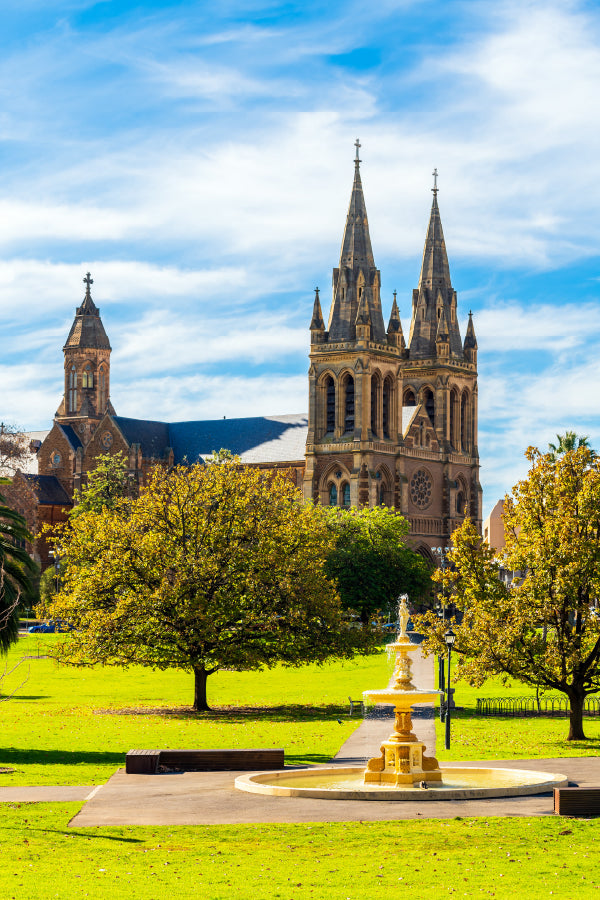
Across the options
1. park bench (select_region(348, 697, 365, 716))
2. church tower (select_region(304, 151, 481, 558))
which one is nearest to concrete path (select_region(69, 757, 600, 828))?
park bench (select_region(348, 697, 365, 716))

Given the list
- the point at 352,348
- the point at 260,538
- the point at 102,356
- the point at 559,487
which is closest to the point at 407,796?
the point at 559,487

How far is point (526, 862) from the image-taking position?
1745 centimetres

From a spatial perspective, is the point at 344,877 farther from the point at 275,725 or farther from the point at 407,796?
the point at 275,725

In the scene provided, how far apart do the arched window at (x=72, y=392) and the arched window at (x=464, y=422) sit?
4389 cm

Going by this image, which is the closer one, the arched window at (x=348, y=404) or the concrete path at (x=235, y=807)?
the concrete path at (x=235, y=807)

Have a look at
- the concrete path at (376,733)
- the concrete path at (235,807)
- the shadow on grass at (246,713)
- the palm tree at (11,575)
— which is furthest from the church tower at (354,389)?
the concrete path at (235,807)

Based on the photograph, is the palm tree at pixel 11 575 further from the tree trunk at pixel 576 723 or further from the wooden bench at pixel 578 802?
the wooden bench at pixel 578 802

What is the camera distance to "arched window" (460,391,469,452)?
429 ft

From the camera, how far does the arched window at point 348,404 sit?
11800cm

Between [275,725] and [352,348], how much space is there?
81.7 metres

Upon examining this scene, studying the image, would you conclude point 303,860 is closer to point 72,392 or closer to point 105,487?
point 105,487

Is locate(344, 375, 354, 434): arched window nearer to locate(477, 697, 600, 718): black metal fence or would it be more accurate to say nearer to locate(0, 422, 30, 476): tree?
locate(0, 422, 30, 476): tree

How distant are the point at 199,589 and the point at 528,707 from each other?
1163cm

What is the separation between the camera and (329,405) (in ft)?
393
